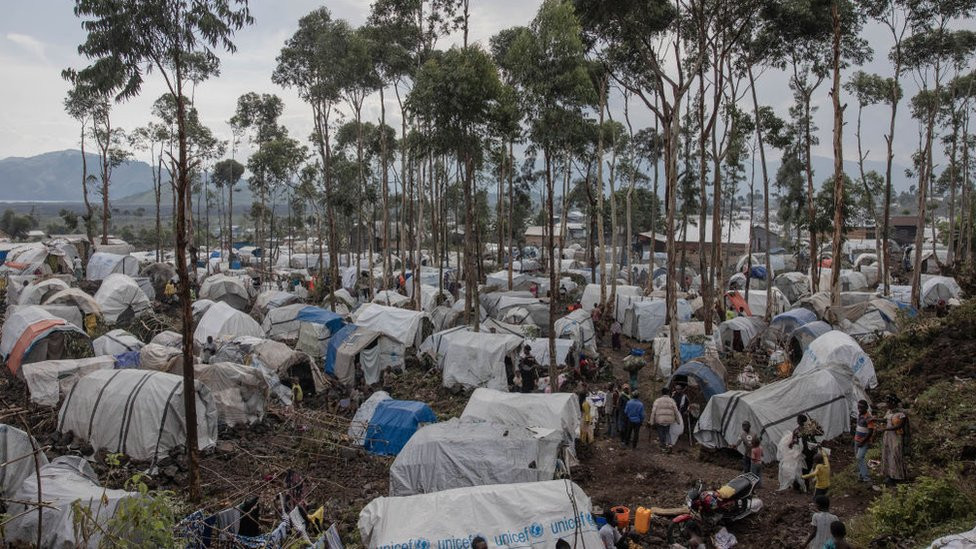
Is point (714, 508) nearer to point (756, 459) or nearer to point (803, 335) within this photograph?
point (756, 459)

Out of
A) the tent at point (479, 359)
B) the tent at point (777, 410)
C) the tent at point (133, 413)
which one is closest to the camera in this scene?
the tent at point (777, 410)

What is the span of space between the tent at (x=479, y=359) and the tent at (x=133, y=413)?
6933 millimetres

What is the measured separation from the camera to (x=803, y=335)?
2002cm

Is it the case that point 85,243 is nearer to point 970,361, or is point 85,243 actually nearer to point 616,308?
point 616,308

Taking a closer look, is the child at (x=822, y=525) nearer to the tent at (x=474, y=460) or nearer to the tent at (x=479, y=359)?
the tent at (x=474, y=460)

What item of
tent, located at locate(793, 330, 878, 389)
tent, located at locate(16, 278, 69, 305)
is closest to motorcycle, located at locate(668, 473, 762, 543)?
tent, located at locate(793, 330, 878, 389)

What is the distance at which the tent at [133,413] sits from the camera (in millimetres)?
12992

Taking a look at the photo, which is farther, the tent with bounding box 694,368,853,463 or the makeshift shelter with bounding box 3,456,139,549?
the tent with bounding box 694,368,853,463

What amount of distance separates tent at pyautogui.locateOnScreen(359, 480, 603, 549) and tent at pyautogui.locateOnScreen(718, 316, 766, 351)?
15014 mm

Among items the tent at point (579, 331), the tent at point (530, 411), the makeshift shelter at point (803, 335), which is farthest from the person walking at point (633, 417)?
the makeshift shelter at point (803, 335)

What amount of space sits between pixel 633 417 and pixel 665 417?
663mm

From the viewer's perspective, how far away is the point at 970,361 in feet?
46.8

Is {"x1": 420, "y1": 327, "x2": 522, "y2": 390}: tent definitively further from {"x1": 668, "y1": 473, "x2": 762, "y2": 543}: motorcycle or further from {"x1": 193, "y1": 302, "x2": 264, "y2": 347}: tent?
{"x1": 668, "y1": 473, "x2": 762, "y2": 543}: motorcycle

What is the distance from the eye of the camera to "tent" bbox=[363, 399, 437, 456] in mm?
13391
